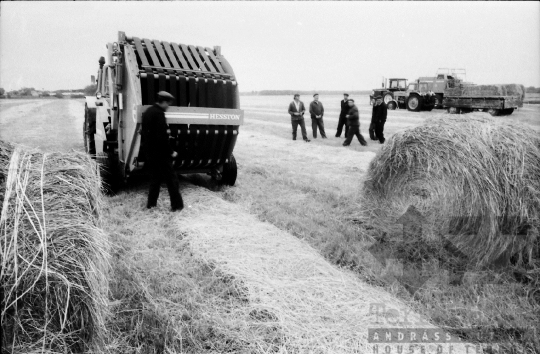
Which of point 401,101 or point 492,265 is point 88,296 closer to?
point 492,265

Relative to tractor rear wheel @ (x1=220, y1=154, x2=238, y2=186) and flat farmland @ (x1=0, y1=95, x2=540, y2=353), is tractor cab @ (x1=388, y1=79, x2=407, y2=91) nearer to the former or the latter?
tractor rear wheel @ (x1=220, y1=154, x2=238, y2=186)

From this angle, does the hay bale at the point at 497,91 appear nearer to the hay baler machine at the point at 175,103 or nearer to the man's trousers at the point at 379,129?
the man's trousers at the point at 379,129

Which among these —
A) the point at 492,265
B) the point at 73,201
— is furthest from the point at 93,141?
the point at 492,265

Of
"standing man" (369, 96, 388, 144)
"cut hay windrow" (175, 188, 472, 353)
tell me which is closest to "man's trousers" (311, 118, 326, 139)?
"standing man" (369, 96, 388, 144)

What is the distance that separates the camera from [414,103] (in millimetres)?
27688

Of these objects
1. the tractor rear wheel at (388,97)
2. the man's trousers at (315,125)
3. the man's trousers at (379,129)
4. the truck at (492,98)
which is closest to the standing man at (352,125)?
the man's trousers at (379,129)

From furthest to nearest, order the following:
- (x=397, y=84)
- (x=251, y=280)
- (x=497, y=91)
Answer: (x=397, y=84), (x=497, y=91), (x=251, y=280)

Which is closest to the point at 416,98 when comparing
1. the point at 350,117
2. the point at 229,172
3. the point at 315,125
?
the point at 315,125

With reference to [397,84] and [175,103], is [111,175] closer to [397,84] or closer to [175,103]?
[175,103]

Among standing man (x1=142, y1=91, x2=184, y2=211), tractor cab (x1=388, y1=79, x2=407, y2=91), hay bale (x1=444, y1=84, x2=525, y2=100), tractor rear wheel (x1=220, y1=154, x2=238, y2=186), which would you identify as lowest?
tractor rear wheel (x1=220, y1=154, x2=238, y2=186)

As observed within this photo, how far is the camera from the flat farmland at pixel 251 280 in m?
3.10

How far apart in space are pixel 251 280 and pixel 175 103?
3365 mm

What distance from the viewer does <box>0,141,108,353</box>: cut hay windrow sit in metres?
2.27

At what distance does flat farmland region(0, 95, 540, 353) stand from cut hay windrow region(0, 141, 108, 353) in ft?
1.49
